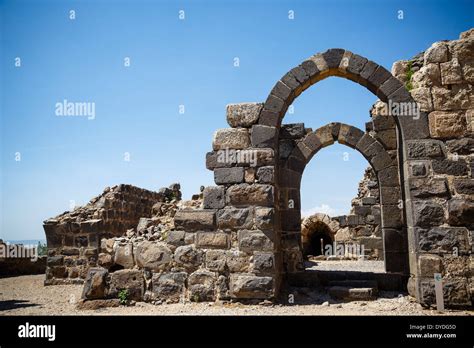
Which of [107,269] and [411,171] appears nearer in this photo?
[411,171]

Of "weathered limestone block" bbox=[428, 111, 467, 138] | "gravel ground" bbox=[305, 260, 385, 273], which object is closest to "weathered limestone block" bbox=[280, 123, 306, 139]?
"weathered limestone block" bbox=[428, 111, 467, 138]

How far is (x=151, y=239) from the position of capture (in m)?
5.78

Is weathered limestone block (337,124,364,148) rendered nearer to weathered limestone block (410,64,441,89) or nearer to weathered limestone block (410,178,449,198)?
weathered limestone block (410,64,441,89)

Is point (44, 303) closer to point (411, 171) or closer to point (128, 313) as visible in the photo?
point (128, 313)

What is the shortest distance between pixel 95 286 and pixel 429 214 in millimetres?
4879

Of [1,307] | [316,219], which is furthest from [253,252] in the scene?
[316,219]

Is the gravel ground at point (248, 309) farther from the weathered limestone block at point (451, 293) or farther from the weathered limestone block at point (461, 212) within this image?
the weathered limestone block at point (461, 212)

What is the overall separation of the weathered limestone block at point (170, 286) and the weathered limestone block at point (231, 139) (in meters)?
2.03

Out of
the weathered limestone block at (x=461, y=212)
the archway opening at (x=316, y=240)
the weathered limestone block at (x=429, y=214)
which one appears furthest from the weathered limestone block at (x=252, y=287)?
the archway opening at (x=316, y=240)

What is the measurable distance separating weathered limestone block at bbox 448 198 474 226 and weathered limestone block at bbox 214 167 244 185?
2882 millimetres

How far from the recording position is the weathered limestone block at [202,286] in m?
5.25

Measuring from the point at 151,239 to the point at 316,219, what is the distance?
362 inches

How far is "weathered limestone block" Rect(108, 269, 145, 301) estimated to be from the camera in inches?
214

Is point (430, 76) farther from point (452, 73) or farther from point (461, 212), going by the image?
point (461, 212)
